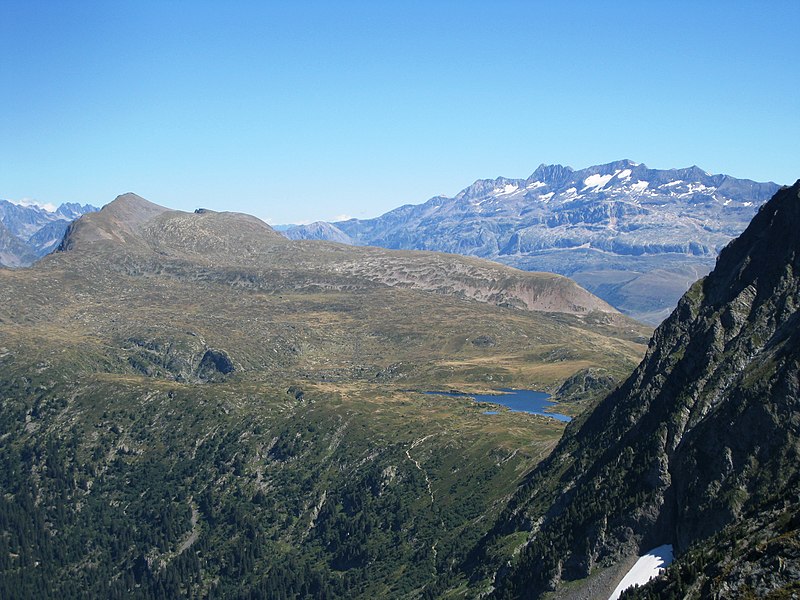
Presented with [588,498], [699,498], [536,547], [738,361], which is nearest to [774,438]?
[699,498]

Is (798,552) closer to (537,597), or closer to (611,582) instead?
(611,582)

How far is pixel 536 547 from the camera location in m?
199

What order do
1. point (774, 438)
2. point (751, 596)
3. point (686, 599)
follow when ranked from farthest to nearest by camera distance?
1. point (774, 438)
2. point (686, 599)
3. point (751, 596)

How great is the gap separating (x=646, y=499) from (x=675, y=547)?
12.0 metres

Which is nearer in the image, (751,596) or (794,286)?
(751,596)

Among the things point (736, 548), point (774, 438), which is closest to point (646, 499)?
point (774, 438)

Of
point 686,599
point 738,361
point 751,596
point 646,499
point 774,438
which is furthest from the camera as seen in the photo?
point 738,361

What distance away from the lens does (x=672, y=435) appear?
190250 mm

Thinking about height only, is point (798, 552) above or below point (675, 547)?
above

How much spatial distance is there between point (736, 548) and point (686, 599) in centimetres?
954

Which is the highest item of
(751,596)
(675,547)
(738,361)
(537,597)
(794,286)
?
(794,286)

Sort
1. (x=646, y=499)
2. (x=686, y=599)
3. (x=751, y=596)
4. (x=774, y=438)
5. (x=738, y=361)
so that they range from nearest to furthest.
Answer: (x=751, y=596) < (x=686, y=599) < (x=774, y=438) < (x=646, y=499) < (x=738, y=361)

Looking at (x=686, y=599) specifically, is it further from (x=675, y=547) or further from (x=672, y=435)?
(x=672, y=435)

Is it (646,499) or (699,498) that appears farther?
(646,499)
